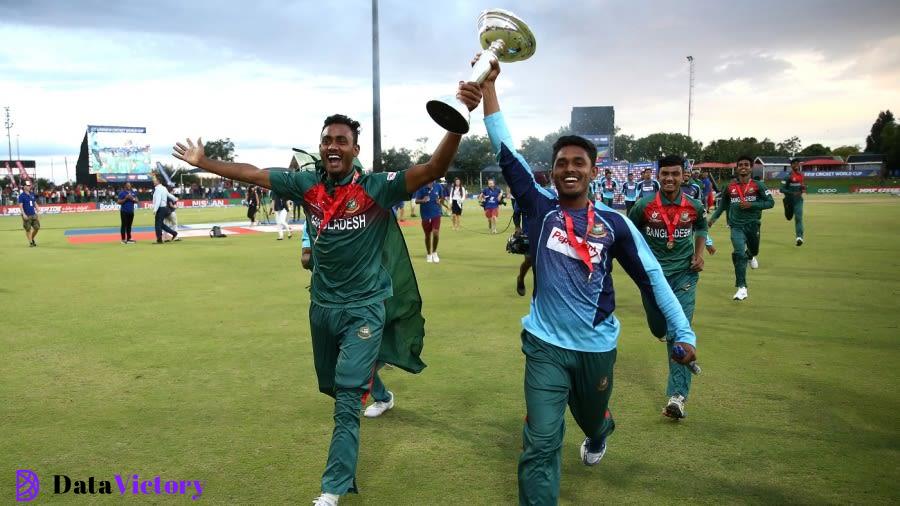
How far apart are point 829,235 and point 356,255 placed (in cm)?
1981

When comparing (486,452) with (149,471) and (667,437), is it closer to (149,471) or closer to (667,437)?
(667,437)

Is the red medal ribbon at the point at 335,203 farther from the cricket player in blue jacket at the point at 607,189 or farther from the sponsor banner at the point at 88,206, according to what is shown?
the sponsor banner at the point at 88,206

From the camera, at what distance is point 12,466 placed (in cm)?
438

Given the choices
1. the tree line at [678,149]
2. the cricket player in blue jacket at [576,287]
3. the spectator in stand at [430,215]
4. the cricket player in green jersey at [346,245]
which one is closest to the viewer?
the cricket player in blue jacket at [576,287]

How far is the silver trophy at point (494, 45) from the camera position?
3230mm

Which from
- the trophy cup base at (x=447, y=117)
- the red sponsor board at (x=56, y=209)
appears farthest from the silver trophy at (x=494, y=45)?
the red sponsor board at (x=56, y=209)

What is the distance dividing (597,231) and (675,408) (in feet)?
7.47

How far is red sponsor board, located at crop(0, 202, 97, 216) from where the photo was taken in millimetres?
43656

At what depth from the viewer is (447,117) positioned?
10.5 ft

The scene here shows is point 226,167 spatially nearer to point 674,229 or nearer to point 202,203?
point 674,229

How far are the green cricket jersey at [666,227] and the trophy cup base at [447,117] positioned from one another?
315cm

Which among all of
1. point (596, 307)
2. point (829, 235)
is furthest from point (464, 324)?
point (829, 235)

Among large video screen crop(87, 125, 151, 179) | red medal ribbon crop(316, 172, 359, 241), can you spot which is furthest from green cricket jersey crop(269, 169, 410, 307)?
large video screen crop(87, 125, 151, 179)

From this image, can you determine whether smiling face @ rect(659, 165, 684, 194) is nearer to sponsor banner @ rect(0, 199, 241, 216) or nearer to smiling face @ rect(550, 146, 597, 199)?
smiling face @ rect(550, 146, 597, 199)
